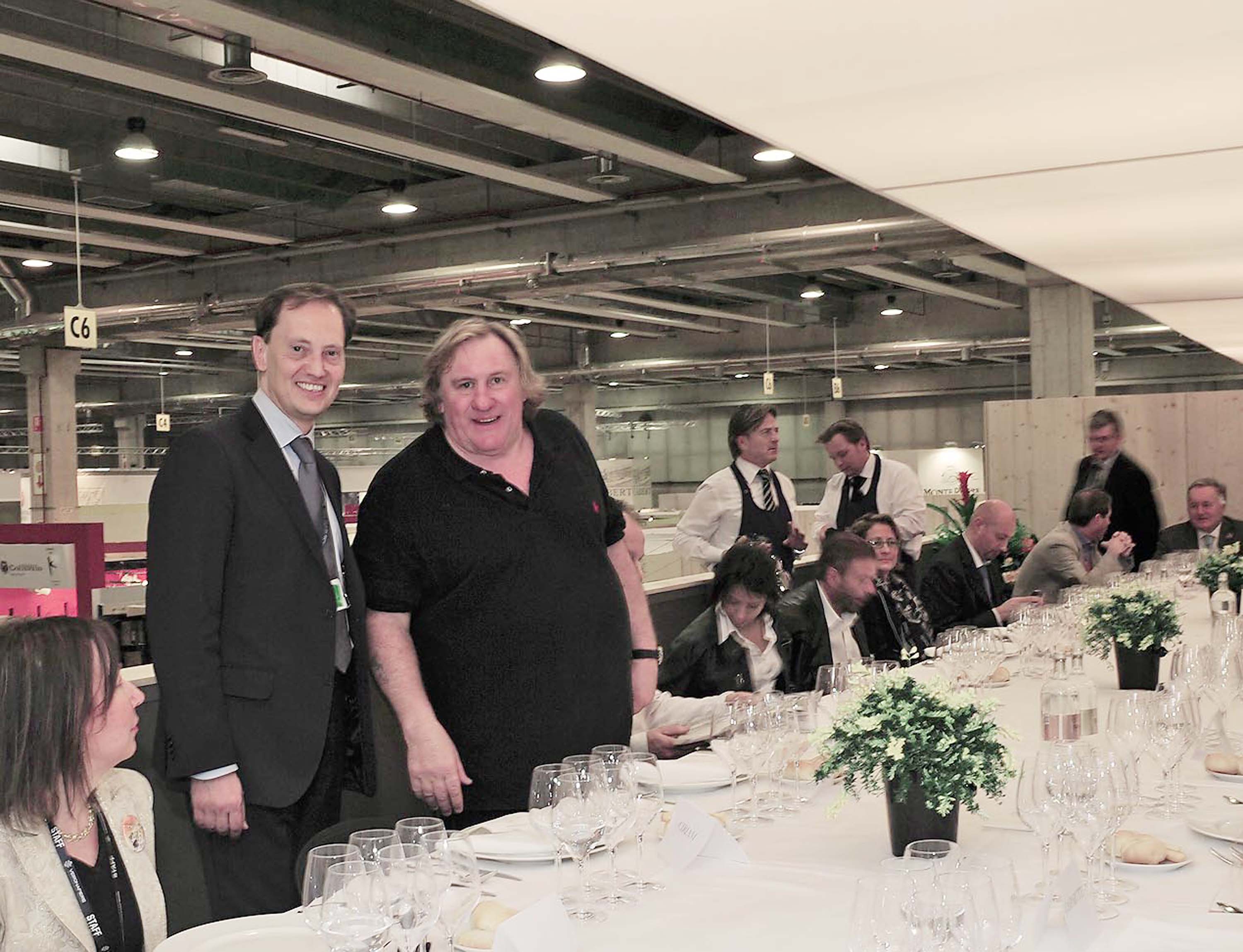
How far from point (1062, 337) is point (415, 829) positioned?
1051cm

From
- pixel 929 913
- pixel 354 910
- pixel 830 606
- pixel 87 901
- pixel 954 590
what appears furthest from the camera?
pixel 954 590

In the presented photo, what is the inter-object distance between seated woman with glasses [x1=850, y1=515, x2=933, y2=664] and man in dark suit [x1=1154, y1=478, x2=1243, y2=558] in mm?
3167

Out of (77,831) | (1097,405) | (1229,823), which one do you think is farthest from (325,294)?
(1097,405)

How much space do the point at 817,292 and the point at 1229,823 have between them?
13697mm

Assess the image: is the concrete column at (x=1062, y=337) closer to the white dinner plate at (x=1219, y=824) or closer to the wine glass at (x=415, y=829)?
the white dinner plate at (x=1219, y=824)

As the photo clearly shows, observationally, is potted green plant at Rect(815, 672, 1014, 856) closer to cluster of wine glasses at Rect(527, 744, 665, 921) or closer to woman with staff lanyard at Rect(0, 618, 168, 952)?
cluster of wine glasses at Rect(527, 744, 665, 921)

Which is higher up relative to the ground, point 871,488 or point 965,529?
point 871,488

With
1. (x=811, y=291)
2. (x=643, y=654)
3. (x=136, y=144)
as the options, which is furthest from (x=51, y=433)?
(x=643, y=654)

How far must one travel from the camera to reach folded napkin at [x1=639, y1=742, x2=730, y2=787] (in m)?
2.54

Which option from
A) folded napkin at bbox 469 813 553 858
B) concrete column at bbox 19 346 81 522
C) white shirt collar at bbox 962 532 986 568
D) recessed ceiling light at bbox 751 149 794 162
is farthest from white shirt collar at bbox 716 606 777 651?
concrete column at bbox 19 346 81 522

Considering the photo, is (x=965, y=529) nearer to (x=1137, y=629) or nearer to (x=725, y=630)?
(x=725, y=630)

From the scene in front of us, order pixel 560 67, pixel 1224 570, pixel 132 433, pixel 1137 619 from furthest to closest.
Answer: pixel 132 433 < pixel 560 67 < pixel 1224 570 < pixel 1137 619

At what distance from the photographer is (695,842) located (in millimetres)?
2070

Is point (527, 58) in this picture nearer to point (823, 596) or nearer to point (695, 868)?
point (823, 596)
